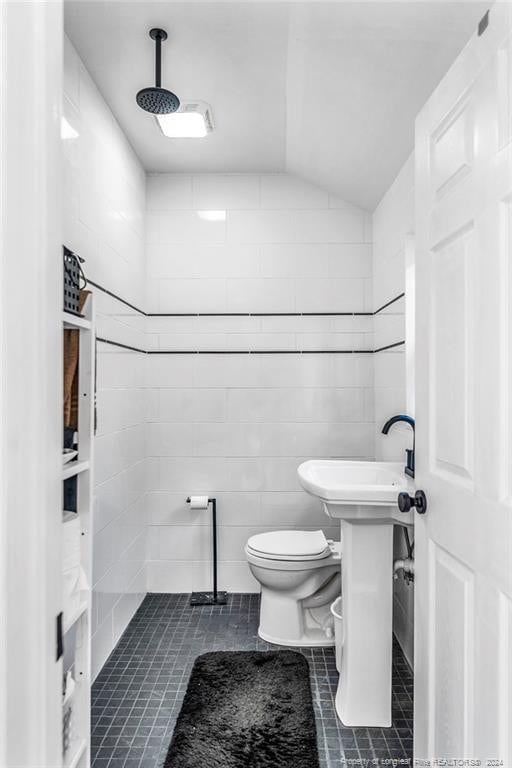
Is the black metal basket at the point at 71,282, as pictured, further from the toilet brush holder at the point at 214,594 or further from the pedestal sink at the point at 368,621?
the toilet brush holder at the point at 214,594

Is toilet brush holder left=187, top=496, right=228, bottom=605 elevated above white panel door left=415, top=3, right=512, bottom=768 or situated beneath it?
situated beneath

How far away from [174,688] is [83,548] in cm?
106

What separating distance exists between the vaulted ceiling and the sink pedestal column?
161 cm

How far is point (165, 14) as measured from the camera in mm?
1665

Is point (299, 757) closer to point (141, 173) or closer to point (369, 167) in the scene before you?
point (369, 167)

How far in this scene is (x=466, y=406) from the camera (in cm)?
109

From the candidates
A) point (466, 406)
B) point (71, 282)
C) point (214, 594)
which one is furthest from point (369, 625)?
point (71, 282)

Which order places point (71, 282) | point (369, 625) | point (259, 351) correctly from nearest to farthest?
point (71, 282) → point (369, 625) → point (259, 351)

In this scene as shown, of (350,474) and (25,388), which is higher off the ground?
(25,388)

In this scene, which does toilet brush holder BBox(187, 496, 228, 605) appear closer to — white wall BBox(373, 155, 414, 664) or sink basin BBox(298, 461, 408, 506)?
sink basin BBox(298, 461, 408, 506)

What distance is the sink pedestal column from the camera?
1771mm

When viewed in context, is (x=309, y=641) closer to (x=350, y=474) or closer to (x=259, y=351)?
(x=350, y=474)

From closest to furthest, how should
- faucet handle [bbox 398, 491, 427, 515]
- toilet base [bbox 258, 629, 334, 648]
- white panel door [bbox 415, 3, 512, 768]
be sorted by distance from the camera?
white panel door [bbox 415, 3, 512, 768] < faucet handle [bbox 398, 491, 427, 515] < toilet base [bbox 258, 629, 334, 648]

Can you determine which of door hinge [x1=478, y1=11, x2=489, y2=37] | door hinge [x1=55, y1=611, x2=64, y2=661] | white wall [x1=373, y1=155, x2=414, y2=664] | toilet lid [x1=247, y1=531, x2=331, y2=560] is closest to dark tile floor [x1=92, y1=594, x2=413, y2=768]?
white wall [x1=373, y1=155, x2=414, y2=664]
